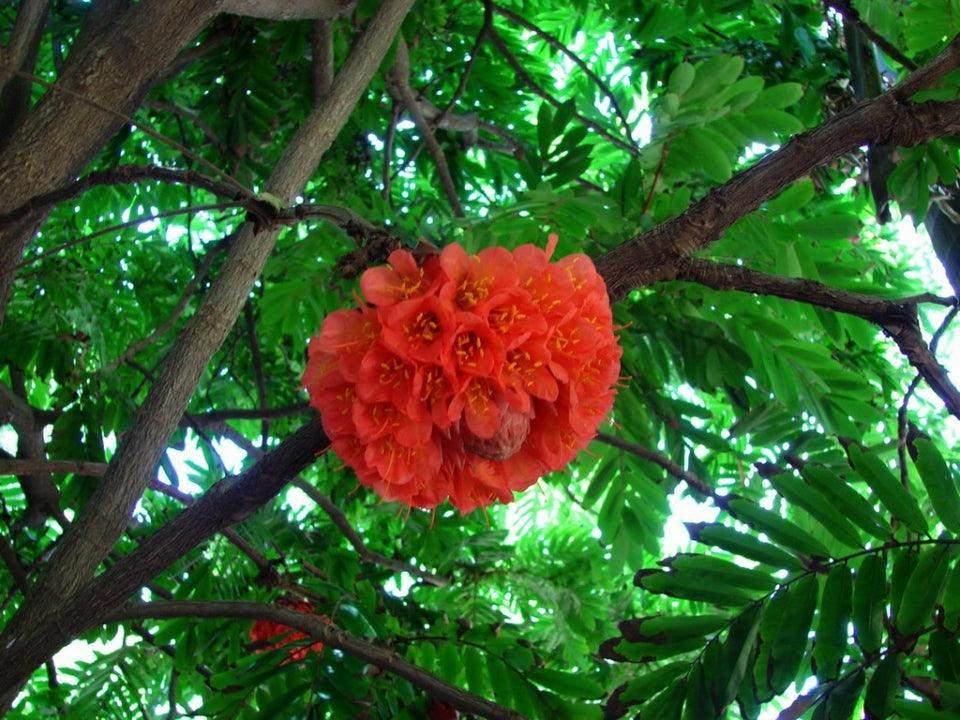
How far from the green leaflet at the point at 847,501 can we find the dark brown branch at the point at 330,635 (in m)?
0.58

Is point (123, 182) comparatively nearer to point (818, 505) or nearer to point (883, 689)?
point (818, 505)

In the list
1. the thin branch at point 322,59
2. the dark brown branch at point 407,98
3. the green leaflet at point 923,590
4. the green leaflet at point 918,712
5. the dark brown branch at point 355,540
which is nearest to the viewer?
the green leaflet at point 918,712

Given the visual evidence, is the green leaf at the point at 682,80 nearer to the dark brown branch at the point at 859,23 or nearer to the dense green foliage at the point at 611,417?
the dense green foliage at the point at 611,417

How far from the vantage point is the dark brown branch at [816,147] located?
4.60 feet

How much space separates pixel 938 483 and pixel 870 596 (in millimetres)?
186

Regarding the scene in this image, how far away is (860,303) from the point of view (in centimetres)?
140

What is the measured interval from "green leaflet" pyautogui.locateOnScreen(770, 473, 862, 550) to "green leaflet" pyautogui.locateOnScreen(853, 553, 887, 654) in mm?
60

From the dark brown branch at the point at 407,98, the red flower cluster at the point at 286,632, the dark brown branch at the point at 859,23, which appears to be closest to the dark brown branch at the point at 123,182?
the red flower cluster at the point at 286,632

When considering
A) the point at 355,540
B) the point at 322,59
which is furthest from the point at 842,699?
the point at 322,59

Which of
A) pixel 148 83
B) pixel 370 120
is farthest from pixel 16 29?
pixel 370 120

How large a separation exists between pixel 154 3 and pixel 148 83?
0.14 m

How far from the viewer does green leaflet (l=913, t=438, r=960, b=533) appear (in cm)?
137

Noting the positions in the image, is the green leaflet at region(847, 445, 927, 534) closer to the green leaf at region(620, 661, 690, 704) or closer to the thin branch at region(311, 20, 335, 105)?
the green leaf at region(620, 661, 690, 704)

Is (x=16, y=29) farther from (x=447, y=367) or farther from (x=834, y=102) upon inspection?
(x=834, y=102)
